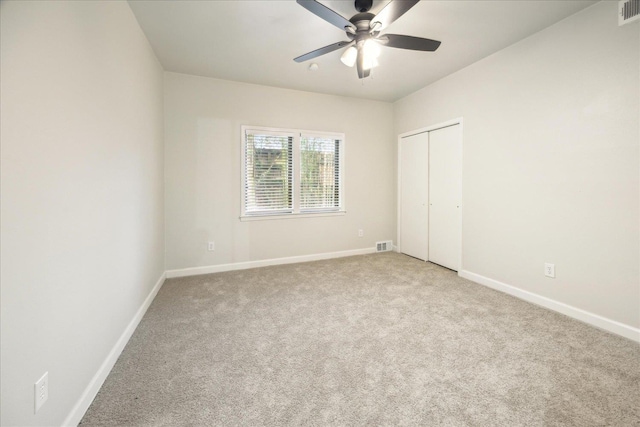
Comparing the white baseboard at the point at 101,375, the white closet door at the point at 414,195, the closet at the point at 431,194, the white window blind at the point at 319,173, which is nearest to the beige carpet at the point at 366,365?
the white baseboard at the point at 101,375

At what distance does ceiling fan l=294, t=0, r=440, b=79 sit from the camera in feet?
5.90

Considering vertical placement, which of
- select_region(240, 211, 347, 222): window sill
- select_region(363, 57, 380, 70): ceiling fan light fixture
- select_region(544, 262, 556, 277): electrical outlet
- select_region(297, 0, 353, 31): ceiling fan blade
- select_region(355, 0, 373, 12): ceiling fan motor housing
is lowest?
select_region(544, 262, 556, 277): electrical outlet

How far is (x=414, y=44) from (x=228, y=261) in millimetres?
3468

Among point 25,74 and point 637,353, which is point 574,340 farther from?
point 25,74

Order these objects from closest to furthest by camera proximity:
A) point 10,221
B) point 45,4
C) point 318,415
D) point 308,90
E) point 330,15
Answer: point 10,221 → point 45,4 → point 318,415 → point 330,15 → point 308,90

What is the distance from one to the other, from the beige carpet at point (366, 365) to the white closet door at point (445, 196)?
3.19 ft

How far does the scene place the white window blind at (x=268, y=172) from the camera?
Result: 153 inches

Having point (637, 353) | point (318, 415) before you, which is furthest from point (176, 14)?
point (637, 353)

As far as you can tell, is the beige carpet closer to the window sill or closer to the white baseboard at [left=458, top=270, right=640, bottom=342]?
the white baseboard at [left=458, top=270, right=640, bottom=342]

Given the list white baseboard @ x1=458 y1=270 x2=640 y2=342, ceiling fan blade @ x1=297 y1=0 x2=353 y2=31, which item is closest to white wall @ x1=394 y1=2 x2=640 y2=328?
white baseboard @ x1=458 y1=270 x2=640 y2=342

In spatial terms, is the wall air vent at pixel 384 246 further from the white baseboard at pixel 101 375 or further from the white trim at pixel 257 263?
the white baseboard at pixel 101 375

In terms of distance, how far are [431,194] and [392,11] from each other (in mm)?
2799

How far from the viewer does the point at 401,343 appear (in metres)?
2.00

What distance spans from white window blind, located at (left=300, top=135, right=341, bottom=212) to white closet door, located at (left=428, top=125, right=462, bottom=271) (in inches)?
60.5
